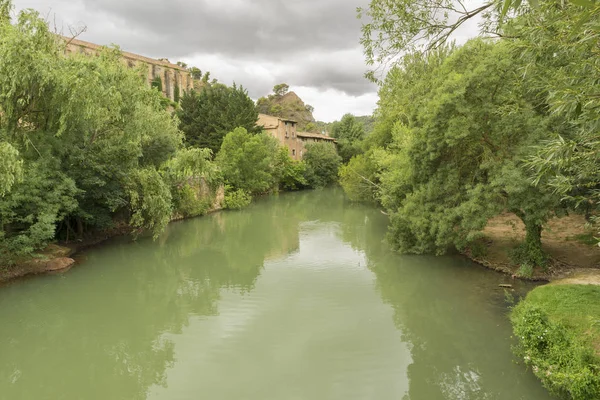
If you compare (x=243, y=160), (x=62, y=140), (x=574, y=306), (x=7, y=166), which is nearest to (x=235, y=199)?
(x=243, y=160)


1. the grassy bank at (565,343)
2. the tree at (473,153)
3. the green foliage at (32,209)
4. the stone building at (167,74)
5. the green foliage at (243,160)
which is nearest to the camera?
the grassy bank at (565,343)

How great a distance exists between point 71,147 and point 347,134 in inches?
2103

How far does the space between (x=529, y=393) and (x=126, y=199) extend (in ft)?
60.7

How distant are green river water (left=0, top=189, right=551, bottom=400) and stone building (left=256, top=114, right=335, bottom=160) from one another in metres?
35.9

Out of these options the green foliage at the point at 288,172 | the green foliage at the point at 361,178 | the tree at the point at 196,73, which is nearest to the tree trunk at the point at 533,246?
the green foliage at the point at 361,178

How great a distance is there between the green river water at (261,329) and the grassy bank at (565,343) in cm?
86

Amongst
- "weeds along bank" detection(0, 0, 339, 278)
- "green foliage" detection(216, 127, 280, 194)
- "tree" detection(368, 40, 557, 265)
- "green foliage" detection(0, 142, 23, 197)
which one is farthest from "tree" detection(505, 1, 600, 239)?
"green foliage" detection(216, 127, 280, 194)

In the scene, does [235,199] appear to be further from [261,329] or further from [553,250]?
[553,250]

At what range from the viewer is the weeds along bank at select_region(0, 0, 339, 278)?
1256 cm

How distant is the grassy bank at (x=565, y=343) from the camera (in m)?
5.75

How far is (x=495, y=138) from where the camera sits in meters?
12.7

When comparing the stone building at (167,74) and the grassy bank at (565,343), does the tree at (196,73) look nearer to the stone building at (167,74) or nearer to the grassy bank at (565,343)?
the stone building at (167,74)

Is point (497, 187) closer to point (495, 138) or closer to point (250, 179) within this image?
point (495, 138)

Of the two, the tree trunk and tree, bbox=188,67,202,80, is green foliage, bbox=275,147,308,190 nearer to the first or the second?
the tree trunk
